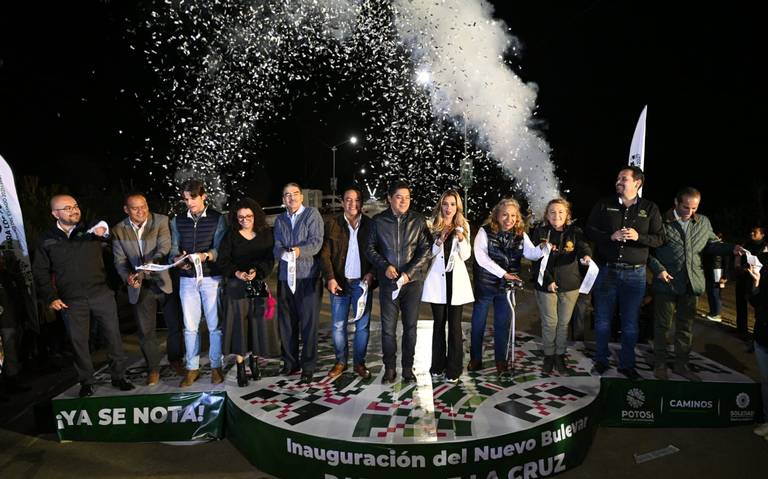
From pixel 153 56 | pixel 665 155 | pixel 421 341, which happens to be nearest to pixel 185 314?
pixel 421 341

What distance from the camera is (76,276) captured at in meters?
4.59

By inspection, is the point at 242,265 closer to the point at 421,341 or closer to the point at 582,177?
the point at 421,341

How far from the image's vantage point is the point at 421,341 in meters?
6.29

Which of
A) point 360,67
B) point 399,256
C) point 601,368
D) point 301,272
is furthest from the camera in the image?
point 360,67

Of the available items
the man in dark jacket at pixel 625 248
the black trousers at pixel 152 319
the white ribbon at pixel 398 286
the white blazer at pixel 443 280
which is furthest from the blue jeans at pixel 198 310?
the man in dark jacket at pixel 625 248

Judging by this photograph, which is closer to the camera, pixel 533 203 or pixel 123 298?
pixel 123 298

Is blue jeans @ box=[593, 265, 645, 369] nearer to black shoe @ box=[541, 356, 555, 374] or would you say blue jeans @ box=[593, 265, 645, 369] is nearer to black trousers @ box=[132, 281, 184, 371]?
black shoe @ box=[541, 356, 555, 374]

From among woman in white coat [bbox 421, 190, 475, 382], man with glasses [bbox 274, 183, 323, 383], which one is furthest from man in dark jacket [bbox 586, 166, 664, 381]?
man with glasses [bbox 274, 183, 323, 383]

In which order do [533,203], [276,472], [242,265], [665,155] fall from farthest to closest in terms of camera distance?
[665,155] < [533,203] < [242,265] < [276,472]

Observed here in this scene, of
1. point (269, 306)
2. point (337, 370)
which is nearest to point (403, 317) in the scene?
point (337, 370)

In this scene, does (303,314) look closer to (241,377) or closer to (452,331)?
(241,377)

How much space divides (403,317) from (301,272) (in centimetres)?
107

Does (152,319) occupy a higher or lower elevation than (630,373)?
higher

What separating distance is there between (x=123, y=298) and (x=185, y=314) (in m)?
4.99
